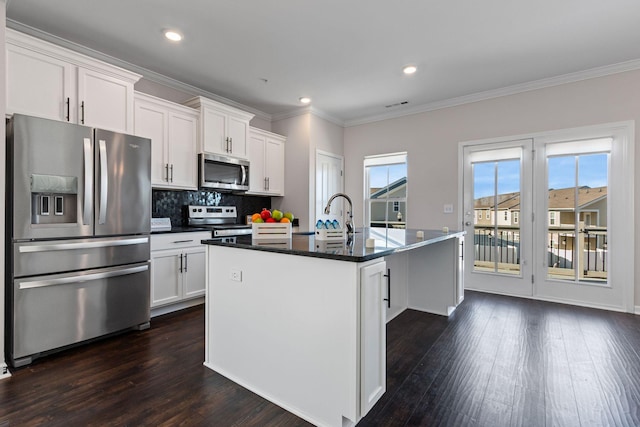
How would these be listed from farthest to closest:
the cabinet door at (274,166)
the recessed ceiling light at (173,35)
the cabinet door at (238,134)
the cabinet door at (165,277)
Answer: the cabinet door at (274,166), the cabinet door at (238,134), the cabinet door at (165,277), the recessed ceiling light at (173,35)

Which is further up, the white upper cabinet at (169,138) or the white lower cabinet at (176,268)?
the white upper cabinet at (169,138)

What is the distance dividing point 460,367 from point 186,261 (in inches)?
109

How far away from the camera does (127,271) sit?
9.05ft

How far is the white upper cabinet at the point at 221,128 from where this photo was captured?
3.85 m

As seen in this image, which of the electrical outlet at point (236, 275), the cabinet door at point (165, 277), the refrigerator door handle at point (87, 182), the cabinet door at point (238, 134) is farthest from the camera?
the cabinet door at point (238, 134)

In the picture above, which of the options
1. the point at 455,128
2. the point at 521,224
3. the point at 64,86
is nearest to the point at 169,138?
the point at 64,86

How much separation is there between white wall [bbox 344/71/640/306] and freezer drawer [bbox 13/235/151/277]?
3594 millimetres

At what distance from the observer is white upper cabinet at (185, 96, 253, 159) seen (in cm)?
385

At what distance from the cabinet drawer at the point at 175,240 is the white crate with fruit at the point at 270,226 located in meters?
1.51

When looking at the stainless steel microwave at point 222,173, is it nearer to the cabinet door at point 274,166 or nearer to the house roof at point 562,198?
the cabinet door at point 274,166

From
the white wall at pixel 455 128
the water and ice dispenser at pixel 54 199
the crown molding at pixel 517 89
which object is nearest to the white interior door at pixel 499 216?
the white wall at pixel 455 128

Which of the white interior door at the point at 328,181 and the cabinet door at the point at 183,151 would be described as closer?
the cabinet door at the point at 183,151

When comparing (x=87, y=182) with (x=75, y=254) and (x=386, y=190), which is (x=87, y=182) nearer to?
(x=75, y=254)

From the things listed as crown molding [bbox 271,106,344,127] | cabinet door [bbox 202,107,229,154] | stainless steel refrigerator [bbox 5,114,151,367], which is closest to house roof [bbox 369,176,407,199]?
crown molding [bbox 271,106,344,127]
